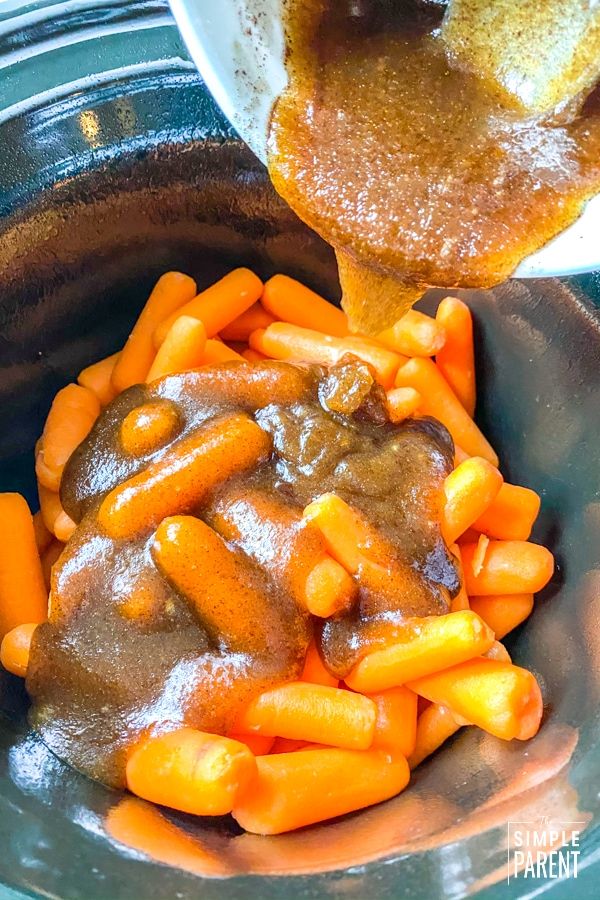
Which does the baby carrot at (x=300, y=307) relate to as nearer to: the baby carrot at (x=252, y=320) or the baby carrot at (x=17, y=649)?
the baby carrot at (x=252, y=320)

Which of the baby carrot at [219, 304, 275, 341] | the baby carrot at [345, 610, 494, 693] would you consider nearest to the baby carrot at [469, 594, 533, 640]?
the baby carrot at [345, 610, 494, 693]

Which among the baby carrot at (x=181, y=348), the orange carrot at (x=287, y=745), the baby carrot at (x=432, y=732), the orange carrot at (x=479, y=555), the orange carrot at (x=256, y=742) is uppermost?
the baby carrot at (x=181, y=348)

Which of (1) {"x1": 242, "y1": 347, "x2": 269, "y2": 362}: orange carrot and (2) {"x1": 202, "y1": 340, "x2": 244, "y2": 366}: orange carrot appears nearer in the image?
(2) {"x1": 202, "y1": 340, "x2": 244, "y2": 366}: orange carrot

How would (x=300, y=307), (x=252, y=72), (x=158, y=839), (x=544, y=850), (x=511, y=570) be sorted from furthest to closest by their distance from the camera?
(x=300, y=307), (x=511, y=570), (x=252, y=72), (x=158, y=839), (x=544, y=850)

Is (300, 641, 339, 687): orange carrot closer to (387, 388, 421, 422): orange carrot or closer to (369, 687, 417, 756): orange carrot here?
(369, 687, 417, 756): orange carrot

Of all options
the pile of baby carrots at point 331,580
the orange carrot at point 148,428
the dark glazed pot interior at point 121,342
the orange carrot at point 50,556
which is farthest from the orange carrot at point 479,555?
the orange carrot at point 50,556

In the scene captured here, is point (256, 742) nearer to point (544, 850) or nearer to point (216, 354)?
point (544, 850)

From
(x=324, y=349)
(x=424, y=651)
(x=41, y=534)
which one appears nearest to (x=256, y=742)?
(x=424, y=651)
